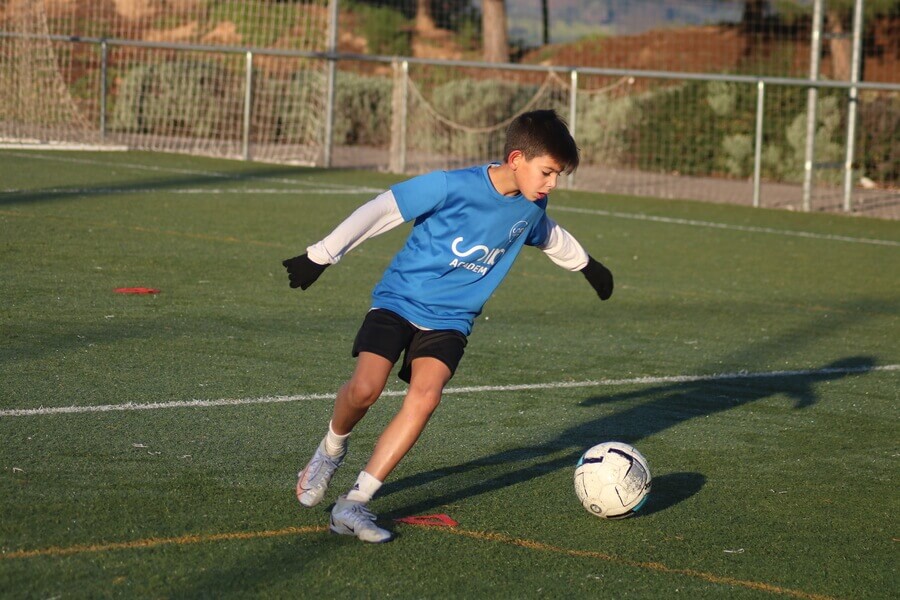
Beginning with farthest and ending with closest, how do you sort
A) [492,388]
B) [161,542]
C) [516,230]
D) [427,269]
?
1. [492,388]
2. [516,230]
3. [427,269]
4. [161,542]

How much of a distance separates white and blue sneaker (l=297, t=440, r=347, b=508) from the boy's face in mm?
1148

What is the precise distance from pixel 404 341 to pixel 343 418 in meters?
0.33

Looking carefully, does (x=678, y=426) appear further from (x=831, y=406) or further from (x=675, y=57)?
(x=675, y=57)

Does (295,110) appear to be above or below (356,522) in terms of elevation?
above

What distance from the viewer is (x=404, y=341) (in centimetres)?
471

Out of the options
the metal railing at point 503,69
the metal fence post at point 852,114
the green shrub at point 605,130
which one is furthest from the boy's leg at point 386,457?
the green shrub at point 605,130

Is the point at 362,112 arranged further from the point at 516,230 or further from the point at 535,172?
the point at 535,172

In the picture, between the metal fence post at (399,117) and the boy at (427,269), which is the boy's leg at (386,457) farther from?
the metal fence post at (399,117)

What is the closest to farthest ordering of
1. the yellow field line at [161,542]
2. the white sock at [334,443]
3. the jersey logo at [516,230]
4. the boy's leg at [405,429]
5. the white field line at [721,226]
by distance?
the yellow field line at [161,542] → the boy's leg at [405,429] → the white sock at [334,443] → the jersey logo at [516,230] → the white field line at [721,226]

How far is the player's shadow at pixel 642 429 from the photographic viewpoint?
204 inches

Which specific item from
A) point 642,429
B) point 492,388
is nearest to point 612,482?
point 642,429

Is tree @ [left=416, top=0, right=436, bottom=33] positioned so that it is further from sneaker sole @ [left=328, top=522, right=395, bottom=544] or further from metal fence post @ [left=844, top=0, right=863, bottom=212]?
sneaker sole @ [left=328, top=522, right=395, bottom=544]

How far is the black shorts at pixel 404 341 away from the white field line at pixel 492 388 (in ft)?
5.36

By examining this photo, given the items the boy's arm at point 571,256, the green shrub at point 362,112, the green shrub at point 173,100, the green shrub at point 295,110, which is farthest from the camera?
the green shrub at point 362,112
